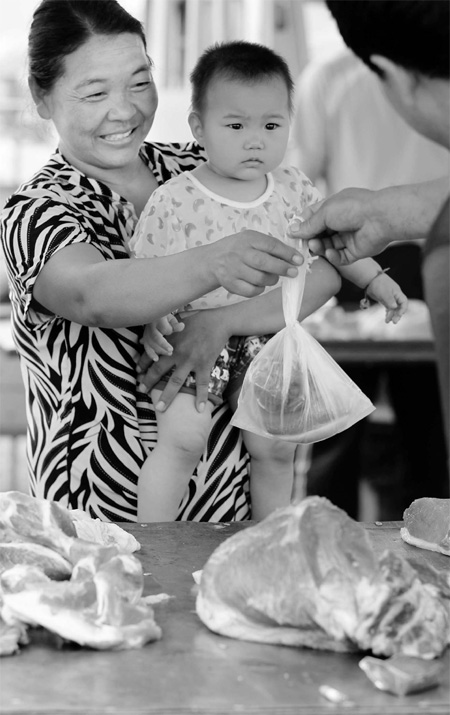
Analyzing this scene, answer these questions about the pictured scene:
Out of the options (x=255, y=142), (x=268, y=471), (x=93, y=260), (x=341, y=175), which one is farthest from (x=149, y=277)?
(x=341, y=175)

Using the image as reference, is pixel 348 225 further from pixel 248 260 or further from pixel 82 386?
pixel 82 386

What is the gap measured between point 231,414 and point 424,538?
0.62 m

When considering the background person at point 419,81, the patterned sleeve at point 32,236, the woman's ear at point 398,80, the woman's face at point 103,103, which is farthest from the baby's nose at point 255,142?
the woman's ear at point 398,80

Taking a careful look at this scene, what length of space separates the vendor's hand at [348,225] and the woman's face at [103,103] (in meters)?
0.48

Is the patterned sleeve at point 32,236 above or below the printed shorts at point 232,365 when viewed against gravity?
above

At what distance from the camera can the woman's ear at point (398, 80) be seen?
155 centimetres

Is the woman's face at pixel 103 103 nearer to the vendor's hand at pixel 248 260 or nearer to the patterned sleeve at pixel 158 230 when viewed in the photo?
the patterned sleeve at pixel 158 230

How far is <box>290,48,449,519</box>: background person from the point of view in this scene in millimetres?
5277

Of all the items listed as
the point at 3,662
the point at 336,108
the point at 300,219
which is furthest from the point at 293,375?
the point at 336,108

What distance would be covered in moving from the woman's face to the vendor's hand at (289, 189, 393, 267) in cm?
48

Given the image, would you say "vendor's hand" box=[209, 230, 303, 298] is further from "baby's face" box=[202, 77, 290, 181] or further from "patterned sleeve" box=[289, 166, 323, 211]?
"patterned sleeve" box=[289, 166, 323, 211]

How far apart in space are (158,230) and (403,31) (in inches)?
37.5

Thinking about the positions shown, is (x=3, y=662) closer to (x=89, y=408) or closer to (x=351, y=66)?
(x=89, y=408)

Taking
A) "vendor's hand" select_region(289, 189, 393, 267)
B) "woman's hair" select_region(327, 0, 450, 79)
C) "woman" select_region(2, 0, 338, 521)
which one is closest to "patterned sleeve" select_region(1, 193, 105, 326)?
"woman" select_region(2, 0, 338, 521)
